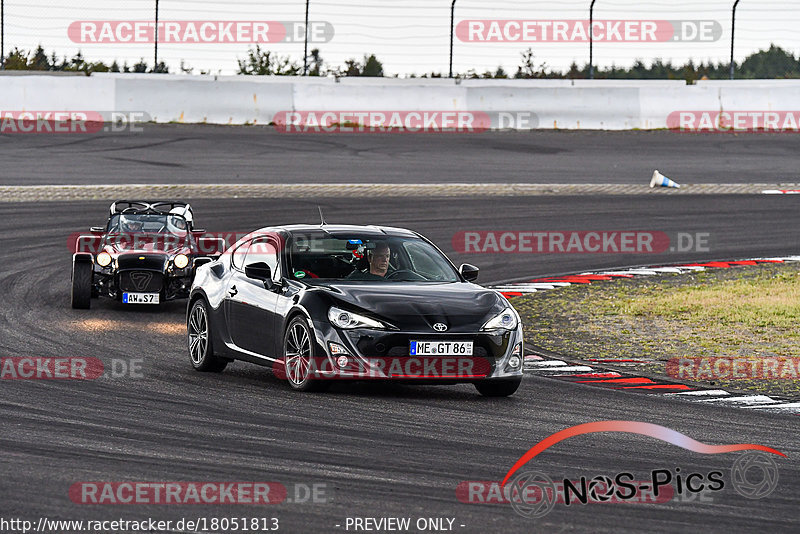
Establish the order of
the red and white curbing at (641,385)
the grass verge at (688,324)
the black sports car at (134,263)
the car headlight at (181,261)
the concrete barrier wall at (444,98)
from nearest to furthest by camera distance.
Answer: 1. the red and white curbing at (641,385)
2. the grass verge at (688,324)
3. the black sports car at (134,263)
4. the car headlight at (181,261)
5. the concrete barrier wall at (444,98)

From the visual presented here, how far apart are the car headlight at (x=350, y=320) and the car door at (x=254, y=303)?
0.82 m

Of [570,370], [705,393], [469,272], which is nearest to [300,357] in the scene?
[469,272]

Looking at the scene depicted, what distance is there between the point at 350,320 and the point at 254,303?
1402 mm

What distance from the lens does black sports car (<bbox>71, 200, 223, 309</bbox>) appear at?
16453 mm

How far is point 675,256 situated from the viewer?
71.9 feet

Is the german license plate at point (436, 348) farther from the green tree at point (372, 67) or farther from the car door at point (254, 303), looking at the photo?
the green tree at point (372, 67)

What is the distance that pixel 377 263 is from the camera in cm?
1144

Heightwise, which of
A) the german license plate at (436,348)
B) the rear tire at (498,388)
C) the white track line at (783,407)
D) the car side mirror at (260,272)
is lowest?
the white track line at (783,407)

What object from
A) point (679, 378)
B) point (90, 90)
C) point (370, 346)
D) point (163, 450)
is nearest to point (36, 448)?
point (163, 450)

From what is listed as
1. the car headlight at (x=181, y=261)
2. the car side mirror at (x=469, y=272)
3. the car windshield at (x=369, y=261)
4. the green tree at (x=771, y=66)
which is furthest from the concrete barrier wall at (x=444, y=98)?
the car side mirror at (x=469, y=272)

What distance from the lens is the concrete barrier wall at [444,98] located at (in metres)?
31.2

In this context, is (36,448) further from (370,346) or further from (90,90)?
(90,90)

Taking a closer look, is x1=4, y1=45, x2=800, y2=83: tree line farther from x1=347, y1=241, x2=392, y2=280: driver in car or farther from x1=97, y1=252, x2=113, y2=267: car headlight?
x1=347, y1=241, x2=392, y2=280: driver in car

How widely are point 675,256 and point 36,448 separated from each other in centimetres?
1518
